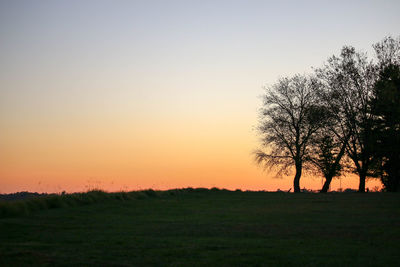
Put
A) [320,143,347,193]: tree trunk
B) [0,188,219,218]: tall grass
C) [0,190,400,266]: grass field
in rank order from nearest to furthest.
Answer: [0,190,400,266]: grass field < [0,188,219,218]: tall grass < [320,143,347,193]: tree trunk

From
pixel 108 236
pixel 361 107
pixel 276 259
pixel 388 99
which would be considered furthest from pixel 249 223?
pixel 361 107

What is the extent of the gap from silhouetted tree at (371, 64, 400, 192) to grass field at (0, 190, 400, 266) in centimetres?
2205

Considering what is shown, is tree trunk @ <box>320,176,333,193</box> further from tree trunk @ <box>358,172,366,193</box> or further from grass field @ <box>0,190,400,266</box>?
grass field @ <box>0,190,400,266</box>

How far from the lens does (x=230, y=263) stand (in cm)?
1066

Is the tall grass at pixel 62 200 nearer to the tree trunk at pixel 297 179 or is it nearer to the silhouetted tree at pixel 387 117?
the tree trunk at pixel 297 179

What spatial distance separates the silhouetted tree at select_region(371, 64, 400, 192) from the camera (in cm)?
4319

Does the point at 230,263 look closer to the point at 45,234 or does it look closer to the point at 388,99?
the point at 45,234

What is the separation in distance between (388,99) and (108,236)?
1353 inches

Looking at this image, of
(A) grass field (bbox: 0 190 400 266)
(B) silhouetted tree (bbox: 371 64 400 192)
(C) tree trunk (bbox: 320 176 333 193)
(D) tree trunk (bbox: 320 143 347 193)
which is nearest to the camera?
(A) grass field (bbox: 0 190 400 266)

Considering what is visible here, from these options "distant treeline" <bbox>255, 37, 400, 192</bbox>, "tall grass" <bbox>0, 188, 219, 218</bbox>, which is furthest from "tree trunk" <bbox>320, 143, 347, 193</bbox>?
"tall grass" <bbox>0, 188, 219, 218</bbox>

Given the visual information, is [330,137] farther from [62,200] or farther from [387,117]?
[62,200]

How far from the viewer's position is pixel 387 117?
46.4 m

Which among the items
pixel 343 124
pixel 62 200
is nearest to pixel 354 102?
pixel 343 124

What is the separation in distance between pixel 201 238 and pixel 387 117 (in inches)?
1472
